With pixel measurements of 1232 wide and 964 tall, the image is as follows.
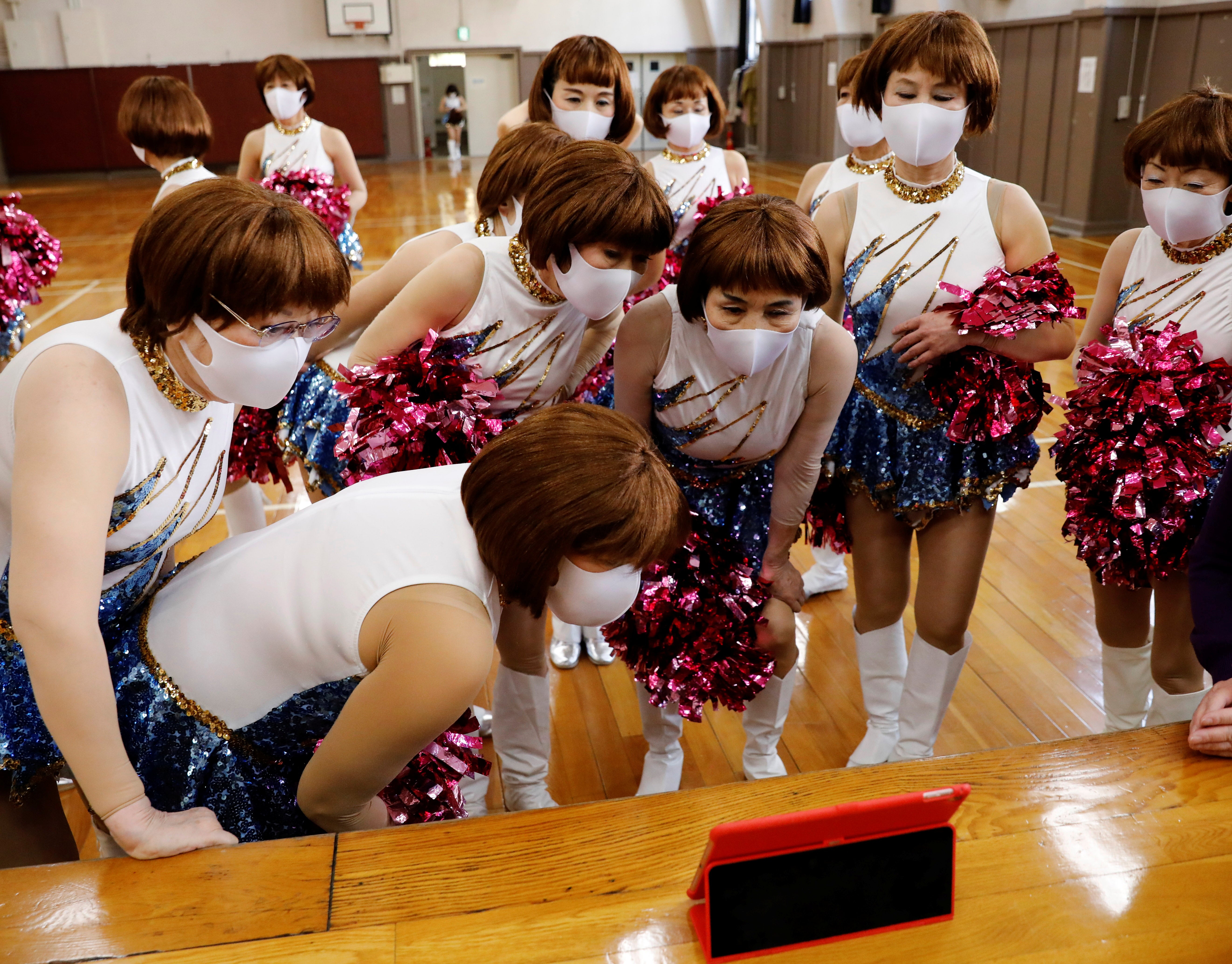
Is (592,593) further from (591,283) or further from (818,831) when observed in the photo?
(591,283)

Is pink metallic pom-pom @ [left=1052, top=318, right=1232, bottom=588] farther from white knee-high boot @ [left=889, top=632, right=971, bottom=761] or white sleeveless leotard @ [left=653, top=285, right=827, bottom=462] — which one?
white sleeveless leotard @ [left=653, top=285, right=827, bottom=462]

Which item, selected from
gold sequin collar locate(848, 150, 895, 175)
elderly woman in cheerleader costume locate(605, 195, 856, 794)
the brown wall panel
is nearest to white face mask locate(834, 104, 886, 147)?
gold sequin collar locate(848, 150, 895, 175)

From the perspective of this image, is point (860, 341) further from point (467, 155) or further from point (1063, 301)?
point (467, 155)

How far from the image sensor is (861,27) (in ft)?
41.5

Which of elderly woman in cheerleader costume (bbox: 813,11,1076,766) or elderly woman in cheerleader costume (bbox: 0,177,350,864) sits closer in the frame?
elderly woman in cheerleader costume (bbox: 0,177,350,864)

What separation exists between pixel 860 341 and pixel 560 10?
1669cm

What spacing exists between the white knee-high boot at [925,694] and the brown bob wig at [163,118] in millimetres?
3039

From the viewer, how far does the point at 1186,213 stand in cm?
198

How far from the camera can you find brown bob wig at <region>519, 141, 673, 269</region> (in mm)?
1747

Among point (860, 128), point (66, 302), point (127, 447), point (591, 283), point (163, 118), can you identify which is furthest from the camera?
point (66, 302)

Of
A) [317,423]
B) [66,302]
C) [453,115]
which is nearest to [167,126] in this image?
[317,423]

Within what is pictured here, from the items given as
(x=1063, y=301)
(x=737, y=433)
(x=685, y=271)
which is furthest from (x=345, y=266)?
(x=1063, y=301)

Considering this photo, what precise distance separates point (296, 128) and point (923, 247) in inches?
161

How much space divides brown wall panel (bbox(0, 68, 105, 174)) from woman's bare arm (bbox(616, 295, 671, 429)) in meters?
16.6
